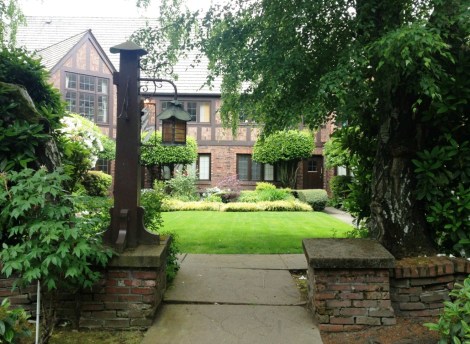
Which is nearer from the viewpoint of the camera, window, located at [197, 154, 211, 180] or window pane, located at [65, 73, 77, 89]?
window pane, located at [65, 73, 77, 89]

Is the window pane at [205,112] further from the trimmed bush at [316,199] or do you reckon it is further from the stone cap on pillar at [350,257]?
the stone cap on pillar at [350,257]

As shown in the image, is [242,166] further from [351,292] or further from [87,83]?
[351,292]

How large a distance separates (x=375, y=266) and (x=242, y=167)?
56.6 feet

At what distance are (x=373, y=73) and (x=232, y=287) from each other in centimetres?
295

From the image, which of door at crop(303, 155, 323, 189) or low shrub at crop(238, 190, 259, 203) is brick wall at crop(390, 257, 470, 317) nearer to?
low shrub at crop(238, 190, 259, 203)

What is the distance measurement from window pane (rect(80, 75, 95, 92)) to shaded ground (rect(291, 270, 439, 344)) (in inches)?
729

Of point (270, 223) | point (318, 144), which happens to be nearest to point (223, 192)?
point (318, 144)

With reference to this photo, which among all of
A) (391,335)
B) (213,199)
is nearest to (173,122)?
(391,335)

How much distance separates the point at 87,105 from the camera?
1928 centimetres

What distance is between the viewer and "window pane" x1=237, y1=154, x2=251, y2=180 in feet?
68.2

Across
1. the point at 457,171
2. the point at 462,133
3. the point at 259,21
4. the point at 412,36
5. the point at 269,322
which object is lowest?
the point at 269,322

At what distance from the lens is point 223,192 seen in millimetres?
18094

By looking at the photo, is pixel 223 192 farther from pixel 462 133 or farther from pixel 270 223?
pixel 462 133

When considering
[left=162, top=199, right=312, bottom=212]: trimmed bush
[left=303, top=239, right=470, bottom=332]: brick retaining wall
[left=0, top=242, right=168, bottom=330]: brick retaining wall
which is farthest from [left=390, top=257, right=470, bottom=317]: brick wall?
[left=162, top=199, right=312, bottom=212]: trimmed bush
